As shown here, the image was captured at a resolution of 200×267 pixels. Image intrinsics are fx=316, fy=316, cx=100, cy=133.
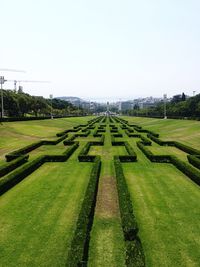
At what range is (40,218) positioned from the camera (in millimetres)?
12695

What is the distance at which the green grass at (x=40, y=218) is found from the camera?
976 centimetres

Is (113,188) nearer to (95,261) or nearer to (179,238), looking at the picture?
(179,238)

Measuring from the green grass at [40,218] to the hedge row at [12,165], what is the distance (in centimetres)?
168

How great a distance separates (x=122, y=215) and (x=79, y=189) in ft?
17.2

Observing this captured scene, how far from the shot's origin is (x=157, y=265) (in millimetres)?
9148

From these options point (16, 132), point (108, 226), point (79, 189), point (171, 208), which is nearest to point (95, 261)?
point (108, 226)

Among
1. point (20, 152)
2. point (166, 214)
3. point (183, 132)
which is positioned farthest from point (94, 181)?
point (183, 132)

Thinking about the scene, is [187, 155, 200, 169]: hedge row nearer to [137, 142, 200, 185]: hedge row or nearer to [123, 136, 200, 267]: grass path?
[137, 142, 200, 185]: hedge row

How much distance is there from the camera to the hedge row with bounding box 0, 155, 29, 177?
20.2 m

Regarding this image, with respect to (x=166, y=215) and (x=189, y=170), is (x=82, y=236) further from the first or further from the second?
(x=189, y=170)

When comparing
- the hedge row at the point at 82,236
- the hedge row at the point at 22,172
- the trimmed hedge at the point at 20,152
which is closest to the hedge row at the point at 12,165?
the hedge row at the point at 22,172

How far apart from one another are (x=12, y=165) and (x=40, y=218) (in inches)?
383

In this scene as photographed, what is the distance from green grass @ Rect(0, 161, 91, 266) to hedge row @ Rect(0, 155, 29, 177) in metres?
1.68

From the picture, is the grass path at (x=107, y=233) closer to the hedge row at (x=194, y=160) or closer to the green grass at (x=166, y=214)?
the green grass at (x=166, y=214)
